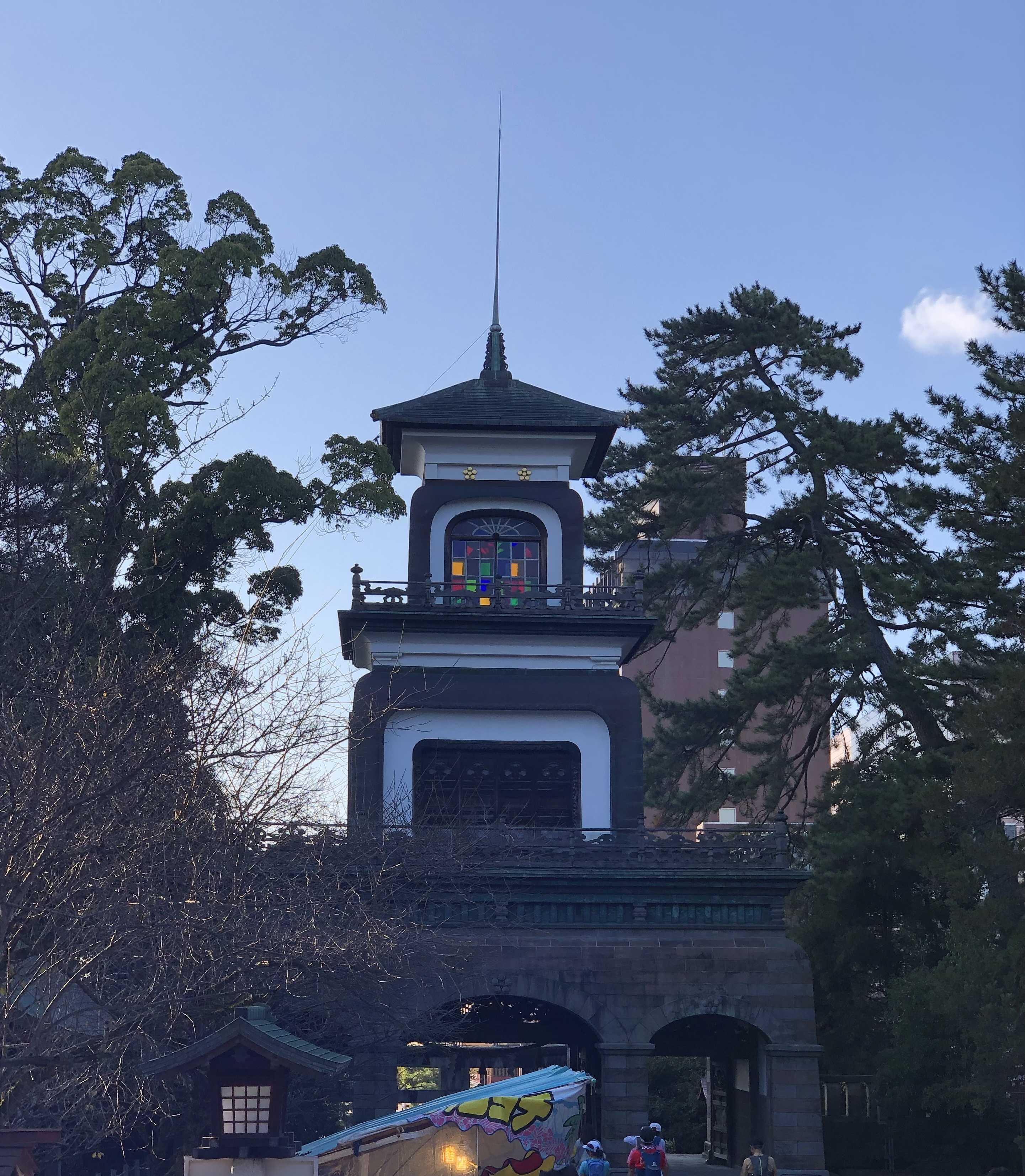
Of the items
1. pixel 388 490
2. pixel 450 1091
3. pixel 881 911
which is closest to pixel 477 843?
pixel 450 1091

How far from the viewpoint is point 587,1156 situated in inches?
720

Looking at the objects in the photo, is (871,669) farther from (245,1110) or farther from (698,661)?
(698,661)

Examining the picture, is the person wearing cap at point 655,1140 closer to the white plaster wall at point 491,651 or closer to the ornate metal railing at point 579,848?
the ornate metal railing at point 579,848

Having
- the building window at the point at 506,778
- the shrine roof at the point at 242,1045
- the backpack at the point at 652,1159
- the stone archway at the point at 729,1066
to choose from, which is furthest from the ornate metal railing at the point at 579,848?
the shrine roof at the point at 242,1045

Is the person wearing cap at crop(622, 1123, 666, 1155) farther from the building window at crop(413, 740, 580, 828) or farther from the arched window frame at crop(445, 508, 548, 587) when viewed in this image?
the arched window frame at crop(445, 508, 548, 587)

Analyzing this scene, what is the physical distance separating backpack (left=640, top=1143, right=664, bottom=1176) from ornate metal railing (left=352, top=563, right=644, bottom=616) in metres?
9.83

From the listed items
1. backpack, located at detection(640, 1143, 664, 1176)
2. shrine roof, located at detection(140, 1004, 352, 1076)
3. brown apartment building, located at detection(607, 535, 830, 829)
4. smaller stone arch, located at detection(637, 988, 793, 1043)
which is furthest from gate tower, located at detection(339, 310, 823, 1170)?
brown apartment building, located at detection(607, 535, 830, 829)

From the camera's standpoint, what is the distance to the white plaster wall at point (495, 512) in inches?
1072

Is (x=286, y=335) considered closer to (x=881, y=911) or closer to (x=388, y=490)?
(x=388, y=490)

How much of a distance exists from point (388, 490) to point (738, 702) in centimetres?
959

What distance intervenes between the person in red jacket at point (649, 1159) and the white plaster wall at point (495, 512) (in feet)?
36.5

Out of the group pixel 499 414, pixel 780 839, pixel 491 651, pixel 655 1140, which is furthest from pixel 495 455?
pixel 655 1140

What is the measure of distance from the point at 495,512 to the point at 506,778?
5.18 metres

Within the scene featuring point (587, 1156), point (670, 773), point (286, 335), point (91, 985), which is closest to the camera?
point (91, 985)
